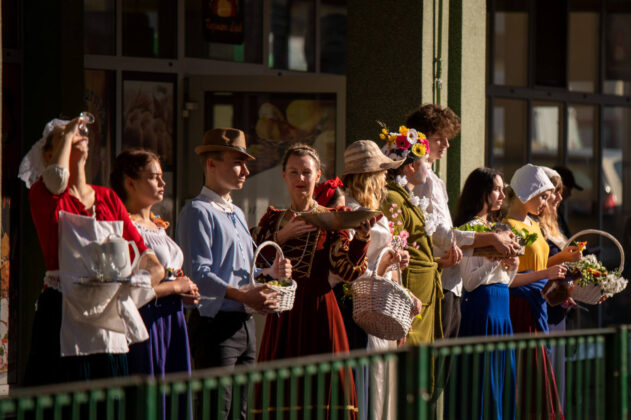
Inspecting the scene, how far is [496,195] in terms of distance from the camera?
7633 millimetres

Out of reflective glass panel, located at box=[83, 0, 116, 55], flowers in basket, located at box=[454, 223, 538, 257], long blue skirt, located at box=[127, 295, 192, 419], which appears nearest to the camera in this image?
long blue skirt, located at box=[127, 295, 192, 419]

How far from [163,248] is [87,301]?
2.33 feet

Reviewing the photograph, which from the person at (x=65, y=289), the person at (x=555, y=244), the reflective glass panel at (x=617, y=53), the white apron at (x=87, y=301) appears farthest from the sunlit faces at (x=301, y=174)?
the reflective glass panel at (x=617, y=53)

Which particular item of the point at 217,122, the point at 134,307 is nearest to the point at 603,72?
the point at 217,122

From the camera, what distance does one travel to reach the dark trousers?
5738 mm

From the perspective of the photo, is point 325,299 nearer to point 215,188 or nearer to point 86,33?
point 215,188

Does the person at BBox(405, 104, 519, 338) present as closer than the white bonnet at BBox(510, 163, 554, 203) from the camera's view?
Yes

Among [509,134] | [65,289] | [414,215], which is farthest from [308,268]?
[509,134]

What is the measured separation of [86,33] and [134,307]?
158 inches

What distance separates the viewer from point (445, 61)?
8.83 m

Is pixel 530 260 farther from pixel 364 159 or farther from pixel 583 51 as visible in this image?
pixel 583 51

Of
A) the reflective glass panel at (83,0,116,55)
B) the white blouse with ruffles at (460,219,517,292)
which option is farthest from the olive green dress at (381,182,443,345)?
the reflective glass panel at (83,0,116,55)

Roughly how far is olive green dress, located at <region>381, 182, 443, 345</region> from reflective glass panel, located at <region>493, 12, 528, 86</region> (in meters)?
5.05

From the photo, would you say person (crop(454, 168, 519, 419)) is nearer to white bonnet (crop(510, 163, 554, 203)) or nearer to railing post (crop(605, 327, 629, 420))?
white bonnet (crop(510, 163, 554, 203))
